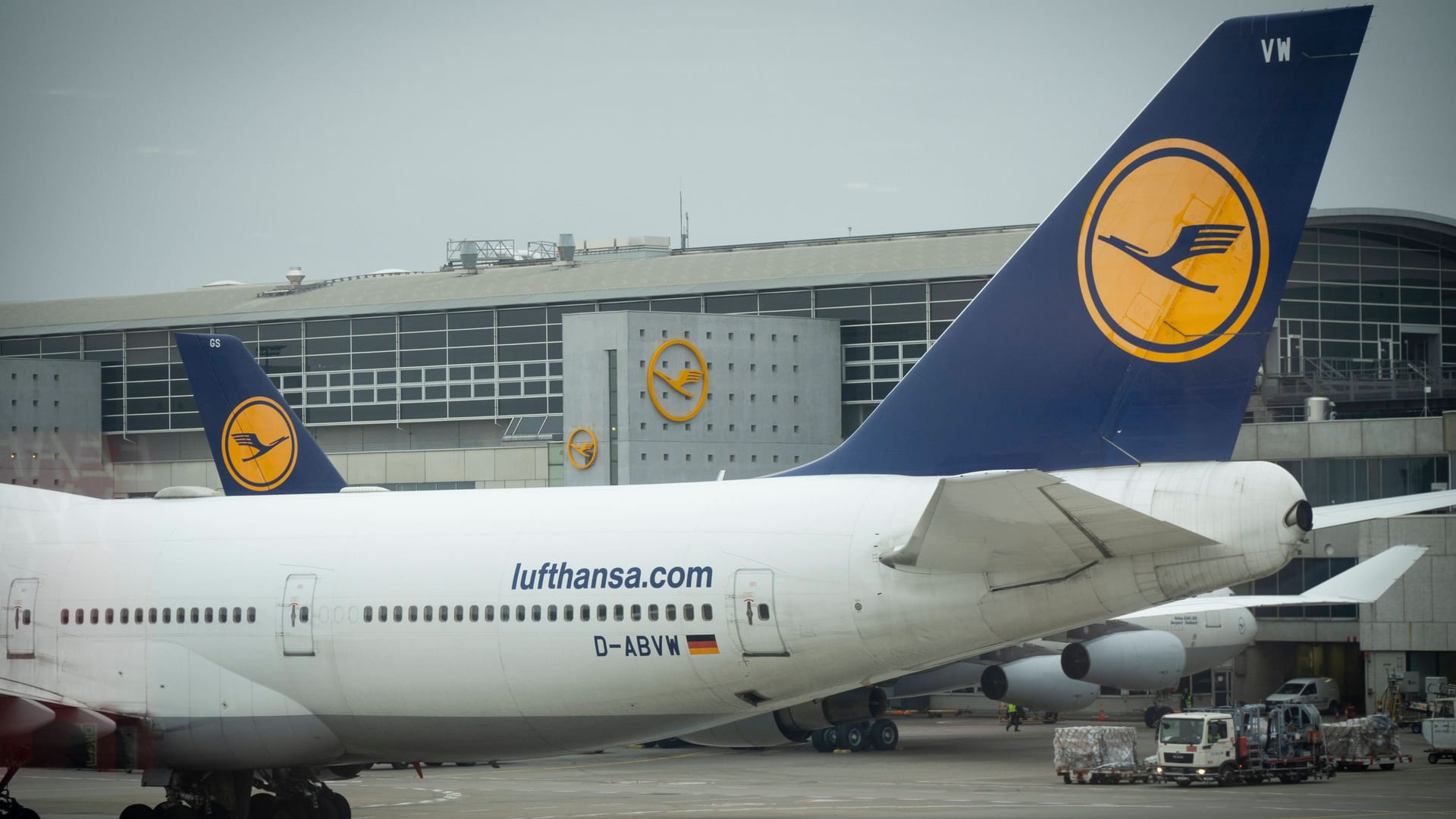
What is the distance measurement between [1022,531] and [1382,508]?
21.9 feet

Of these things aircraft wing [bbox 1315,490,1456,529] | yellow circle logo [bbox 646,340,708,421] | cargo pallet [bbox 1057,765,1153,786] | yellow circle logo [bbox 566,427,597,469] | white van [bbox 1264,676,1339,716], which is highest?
yellow circle logo [bbox 646,340,708,421]

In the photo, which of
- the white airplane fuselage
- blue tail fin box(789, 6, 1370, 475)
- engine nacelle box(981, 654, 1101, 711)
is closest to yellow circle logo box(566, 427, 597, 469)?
engine nacelle box(981, 654, 1101, 711)

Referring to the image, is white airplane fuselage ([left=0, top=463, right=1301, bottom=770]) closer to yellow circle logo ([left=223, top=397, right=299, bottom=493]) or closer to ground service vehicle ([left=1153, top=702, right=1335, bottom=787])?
yellow circle logo ([left=223, top=397, right=299, bottom=493])

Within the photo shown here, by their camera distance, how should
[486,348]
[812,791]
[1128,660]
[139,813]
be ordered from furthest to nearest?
1. [486,348]
2. [1128,660]
3. [812,791]
4. [139,813]

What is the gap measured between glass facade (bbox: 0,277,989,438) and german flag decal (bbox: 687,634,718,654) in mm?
37595

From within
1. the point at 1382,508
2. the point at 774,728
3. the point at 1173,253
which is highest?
the point at 1173,253

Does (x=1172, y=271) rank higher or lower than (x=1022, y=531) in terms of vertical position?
higher

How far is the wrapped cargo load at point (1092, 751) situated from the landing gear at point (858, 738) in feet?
26.5

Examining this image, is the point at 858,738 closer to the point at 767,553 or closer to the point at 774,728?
the point at 774,728

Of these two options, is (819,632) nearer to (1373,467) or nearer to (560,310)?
(1373,467)

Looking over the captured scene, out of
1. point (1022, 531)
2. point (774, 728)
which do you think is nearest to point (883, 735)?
point (774, 728)

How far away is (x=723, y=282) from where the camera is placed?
57.5 m

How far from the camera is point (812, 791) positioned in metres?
31.2

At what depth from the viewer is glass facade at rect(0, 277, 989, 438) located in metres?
55.0
